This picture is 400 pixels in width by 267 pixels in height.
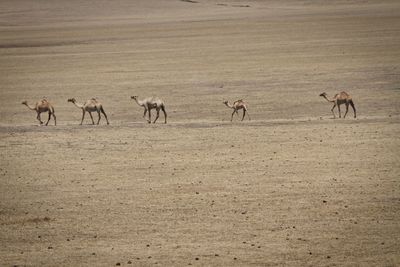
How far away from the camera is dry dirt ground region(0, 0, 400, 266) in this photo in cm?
1087

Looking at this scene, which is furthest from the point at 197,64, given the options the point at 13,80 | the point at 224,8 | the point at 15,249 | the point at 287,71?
the point at 224,8

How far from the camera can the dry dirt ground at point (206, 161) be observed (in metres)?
10.9

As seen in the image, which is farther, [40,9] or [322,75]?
[40,9]

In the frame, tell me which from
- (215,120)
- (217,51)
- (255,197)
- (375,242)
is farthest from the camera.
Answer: (217,51)

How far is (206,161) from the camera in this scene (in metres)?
16.3

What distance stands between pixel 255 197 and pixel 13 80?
19.9 meters

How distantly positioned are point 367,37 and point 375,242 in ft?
103

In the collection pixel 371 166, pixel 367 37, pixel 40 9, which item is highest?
pixel 40 9

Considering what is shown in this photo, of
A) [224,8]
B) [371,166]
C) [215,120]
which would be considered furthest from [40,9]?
[371,166]

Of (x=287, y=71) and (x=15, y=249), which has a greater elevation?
(x=287, y=71)

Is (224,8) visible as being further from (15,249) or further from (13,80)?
(15,249)

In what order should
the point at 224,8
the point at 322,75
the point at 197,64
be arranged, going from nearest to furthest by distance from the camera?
1. the point at 322,75
2. the point at 197,64
3. the point at 224,8

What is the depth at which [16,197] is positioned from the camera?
45.2 ft

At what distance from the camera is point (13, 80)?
1227 inches
